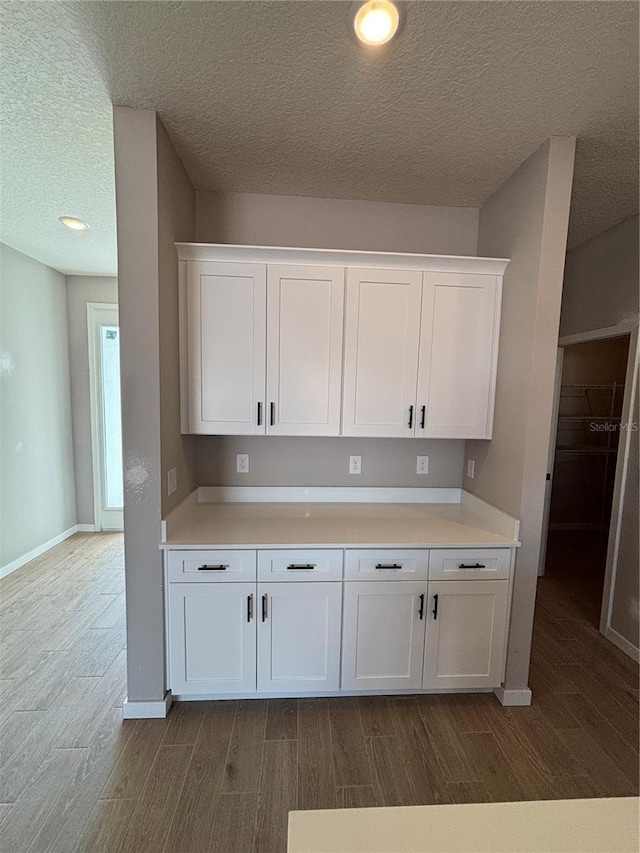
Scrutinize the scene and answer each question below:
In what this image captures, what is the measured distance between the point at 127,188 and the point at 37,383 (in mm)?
2762

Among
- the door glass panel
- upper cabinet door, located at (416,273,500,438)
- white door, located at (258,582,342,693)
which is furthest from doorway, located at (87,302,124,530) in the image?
upper cabinet door, located at (416,273,500,438)

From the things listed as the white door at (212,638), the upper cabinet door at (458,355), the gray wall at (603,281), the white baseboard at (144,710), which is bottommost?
the white baseboard at (144,710)

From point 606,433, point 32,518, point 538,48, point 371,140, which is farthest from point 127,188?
point 606,433

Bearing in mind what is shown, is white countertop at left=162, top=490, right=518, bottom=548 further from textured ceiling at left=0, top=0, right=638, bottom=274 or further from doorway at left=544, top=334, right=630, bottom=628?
doorway at left=544, top=334, right=630, bottom=628

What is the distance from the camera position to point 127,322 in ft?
5.69

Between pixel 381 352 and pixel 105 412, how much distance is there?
347cm

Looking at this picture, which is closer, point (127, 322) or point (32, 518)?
point (127, 322)

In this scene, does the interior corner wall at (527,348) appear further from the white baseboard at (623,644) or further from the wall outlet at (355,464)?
the white baseboard at (623,644)

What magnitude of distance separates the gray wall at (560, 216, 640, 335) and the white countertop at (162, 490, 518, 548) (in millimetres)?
1770

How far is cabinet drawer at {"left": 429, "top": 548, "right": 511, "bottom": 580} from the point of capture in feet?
6.38

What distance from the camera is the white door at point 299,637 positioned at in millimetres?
1907

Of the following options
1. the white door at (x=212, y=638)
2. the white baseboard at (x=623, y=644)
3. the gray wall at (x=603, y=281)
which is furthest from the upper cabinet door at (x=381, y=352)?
the white baseboard at (x=623, y=644)

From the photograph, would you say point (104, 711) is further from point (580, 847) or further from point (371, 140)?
point (371, 140)

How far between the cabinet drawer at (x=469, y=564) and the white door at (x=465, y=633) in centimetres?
4
